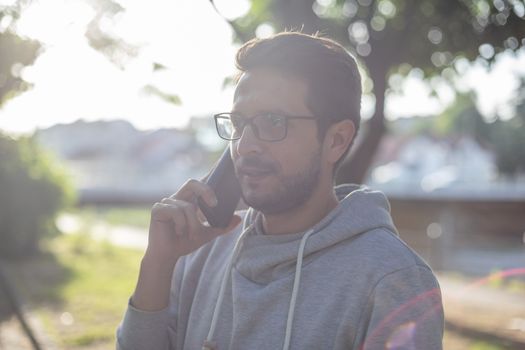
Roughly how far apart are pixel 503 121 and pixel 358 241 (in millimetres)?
48678

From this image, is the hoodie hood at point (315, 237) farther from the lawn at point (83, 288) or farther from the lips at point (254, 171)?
the lawn at point (83, 288)

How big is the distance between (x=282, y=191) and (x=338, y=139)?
0.83ft

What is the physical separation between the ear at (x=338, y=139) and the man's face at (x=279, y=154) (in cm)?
5

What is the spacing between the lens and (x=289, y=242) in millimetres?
1847

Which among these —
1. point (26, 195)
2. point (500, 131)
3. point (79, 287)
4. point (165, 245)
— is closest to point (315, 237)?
point (165, 245)

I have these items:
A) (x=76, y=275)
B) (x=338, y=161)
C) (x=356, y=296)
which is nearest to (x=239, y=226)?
(x=338, y=161)

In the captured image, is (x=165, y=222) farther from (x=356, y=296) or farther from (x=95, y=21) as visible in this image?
(x=95, y=21)

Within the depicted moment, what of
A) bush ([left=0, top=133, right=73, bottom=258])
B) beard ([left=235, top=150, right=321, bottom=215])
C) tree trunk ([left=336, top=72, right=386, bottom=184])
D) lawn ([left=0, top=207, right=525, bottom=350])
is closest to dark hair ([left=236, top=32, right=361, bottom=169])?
beard ([left=235, top=150, right=321, bottom=215])

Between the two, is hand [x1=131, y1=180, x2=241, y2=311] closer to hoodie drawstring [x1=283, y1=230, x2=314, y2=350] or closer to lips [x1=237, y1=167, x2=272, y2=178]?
lips [x1=237, y1=167, x2=272, y2=178]

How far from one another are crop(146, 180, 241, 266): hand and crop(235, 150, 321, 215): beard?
0.22 metres

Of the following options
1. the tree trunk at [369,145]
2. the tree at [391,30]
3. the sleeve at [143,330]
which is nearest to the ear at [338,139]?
the sleeve at [143,330]

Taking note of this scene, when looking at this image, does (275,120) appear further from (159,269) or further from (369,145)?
(369,145)

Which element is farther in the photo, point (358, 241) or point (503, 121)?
point (503, 121)

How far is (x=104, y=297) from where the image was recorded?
9.05 meters
